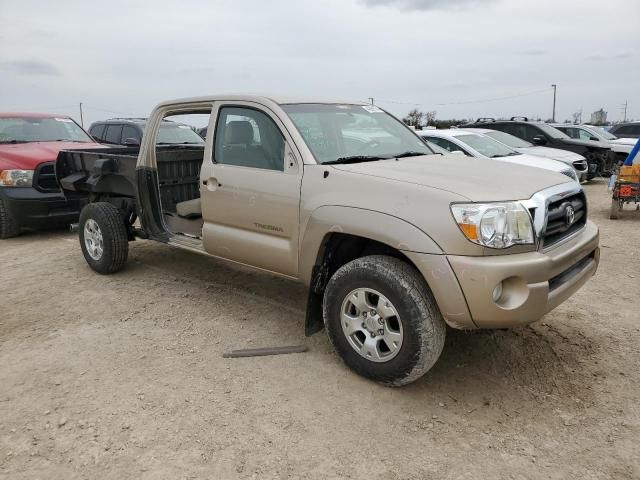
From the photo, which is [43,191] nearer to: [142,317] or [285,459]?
[142,317]

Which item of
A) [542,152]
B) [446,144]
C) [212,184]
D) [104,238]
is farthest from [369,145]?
[542,152]

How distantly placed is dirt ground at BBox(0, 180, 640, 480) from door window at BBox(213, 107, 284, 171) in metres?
1.36

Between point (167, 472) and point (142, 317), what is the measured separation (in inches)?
83.6

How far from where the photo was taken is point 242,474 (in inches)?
100.0

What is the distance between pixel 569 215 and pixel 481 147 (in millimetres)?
6282

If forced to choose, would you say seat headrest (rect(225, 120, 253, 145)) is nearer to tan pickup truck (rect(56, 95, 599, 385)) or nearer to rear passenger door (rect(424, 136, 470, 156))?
tan pickup truck (rect(56, 95, 599, 385))

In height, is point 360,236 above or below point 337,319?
above

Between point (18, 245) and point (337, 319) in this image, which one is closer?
point (337, 319)

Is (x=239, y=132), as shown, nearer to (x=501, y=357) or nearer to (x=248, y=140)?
(x=248, y=140)

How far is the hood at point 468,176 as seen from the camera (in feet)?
9.82

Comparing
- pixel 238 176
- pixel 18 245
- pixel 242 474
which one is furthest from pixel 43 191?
pixel 242 474

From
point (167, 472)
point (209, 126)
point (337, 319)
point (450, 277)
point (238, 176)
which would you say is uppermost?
point (209, 126)

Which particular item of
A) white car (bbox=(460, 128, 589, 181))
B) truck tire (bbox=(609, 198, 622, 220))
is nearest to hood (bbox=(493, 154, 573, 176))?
truck tire (bbox=(609, 198, 622, 220))

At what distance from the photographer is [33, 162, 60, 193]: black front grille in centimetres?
721
